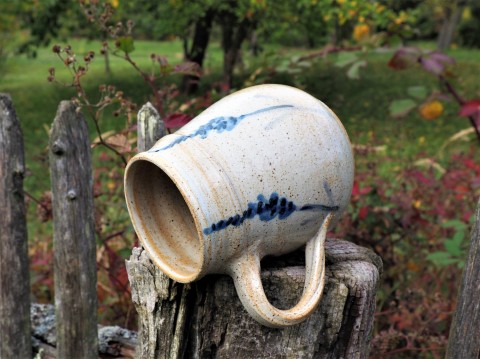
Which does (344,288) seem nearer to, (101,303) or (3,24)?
(101,303)

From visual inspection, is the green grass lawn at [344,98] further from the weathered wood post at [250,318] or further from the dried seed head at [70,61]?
the weathered wood post at [250,318]

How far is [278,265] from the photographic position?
5.48ft

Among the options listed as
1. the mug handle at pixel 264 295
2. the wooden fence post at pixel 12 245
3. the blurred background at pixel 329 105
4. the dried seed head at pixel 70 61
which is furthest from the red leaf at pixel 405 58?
the wooden fence post at pixel 12 245

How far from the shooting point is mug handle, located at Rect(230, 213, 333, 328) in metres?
1.46

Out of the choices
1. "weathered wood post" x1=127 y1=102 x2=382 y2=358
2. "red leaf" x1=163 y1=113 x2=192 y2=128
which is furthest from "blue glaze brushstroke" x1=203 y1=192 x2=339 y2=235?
"red leaf" x1=163 y1=113 x2=192 y2=128

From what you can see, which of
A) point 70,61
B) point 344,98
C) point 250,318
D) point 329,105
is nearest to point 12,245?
point 70,61

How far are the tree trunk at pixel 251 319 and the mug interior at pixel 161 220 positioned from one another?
77 mm

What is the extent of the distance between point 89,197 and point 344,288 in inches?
38.0

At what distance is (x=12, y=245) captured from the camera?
2.17 metres

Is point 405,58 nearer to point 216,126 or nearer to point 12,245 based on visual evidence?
point 216,126

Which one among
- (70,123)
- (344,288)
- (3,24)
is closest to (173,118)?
(70,123)

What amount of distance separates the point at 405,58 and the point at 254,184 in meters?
0.97

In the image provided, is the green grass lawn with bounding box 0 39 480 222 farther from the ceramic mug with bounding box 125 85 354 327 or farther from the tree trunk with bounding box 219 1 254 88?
the ceramic mug with bounding box 125 85 354 327

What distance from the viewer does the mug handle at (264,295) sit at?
1.46m
